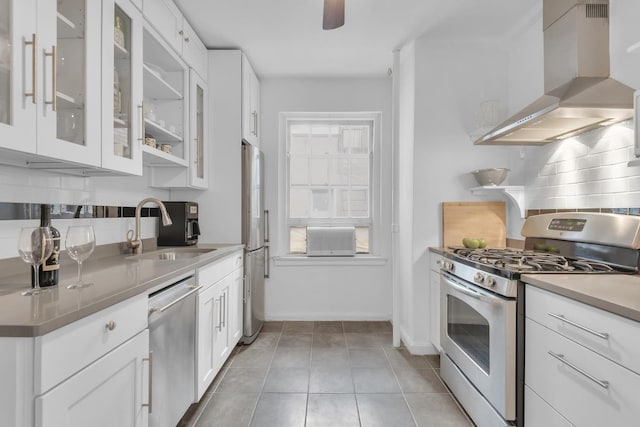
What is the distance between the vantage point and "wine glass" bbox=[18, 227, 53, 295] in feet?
3.97

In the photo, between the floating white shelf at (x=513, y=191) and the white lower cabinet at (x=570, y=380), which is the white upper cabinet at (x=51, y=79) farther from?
the floating white shelf at (x=513, y=191)

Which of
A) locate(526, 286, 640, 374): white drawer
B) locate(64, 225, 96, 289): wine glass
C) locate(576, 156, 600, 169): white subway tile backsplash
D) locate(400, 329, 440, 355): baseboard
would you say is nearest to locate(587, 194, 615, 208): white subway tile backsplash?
locate(576, 156, 600, 169): white subway tile backsplash

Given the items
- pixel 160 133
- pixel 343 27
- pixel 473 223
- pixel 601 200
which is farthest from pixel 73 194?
pixel 601 200

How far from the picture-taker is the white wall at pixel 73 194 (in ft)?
5.15

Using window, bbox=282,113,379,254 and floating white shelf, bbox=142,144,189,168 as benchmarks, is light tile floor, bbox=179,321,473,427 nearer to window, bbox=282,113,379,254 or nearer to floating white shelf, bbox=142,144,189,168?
window, bbox=282,113,379,254

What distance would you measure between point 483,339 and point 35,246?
199 centimetres

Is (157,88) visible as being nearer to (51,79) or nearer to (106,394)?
(51,79)

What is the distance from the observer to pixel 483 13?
2664 mm

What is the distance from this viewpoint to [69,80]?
1.48 meters

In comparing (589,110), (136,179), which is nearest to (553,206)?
(589,110)

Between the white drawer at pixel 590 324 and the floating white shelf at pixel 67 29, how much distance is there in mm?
2150

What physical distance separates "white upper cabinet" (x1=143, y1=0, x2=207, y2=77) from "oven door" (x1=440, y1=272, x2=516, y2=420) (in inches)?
93.7

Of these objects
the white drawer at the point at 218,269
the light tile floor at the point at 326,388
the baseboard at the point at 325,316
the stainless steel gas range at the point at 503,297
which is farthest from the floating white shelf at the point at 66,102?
the baseboard at the point at 325,316

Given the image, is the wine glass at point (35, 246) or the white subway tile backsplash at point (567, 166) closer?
the wine glass at point (35, 246)
